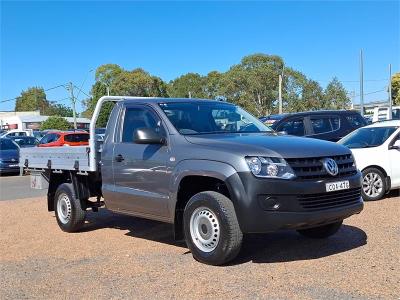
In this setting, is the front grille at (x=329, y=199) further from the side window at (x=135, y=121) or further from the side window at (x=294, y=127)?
the side window at (x=294, y=127)

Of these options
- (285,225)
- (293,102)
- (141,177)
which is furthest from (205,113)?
(293,102)

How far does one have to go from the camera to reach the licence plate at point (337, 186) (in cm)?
580

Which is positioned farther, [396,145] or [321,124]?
[321,124]

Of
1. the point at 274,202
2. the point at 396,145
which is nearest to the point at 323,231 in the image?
the point at 274,202

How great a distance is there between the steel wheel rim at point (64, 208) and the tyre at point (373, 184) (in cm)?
546

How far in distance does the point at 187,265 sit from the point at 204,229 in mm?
448

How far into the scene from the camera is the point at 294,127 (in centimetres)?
1398

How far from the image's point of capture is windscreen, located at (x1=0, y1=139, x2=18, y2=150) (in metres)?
21.7

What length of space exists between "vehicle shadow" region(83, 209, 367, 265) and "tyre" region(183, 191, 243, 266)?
0.29 metres

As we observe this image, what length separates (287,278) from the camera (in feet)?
17.6

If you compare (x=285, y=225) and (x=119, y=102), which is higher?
(x=119, y=102)

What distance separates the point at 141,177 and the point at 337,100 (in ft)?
174

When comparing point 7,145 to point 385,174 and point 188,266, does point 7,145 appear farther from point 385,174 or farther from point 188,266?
point 188,266

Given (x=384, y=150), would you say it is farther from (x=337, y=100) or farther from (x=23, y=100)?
(x=23, y=100)
